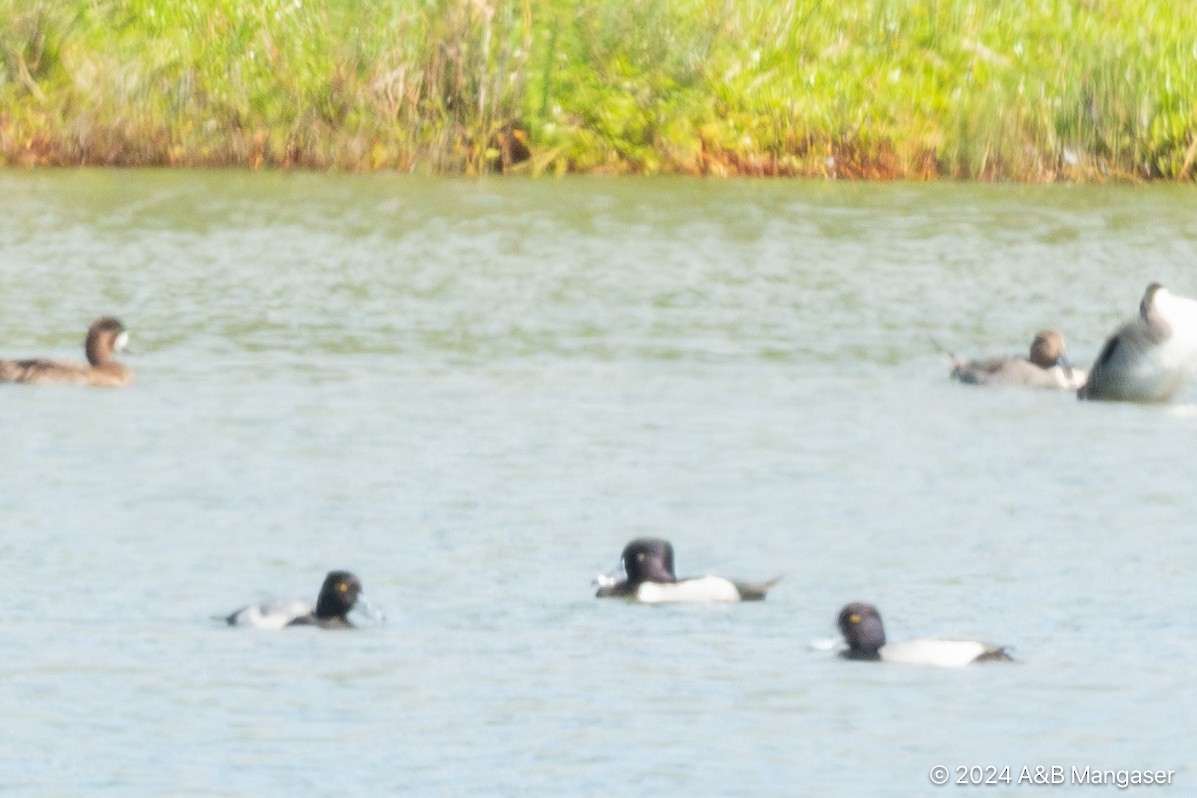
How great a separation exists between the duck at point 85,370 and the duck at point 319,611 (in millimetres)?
5830

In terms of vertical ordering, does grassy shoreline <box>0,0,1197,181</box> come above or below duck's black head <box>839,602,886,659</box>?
below

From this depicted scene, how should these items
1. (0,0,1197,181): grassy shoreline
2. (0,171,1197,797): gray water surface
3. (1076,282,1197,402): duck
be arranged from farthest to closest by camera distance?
1. (0,0,1197,181): grassy shoreline
2. (1076,282,1197,402): duck
3. (0,171,1197,797): gray water surface

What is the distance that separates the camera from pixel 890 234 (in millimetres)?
23031

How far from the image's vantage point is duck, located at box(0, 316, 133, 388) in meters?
15.7

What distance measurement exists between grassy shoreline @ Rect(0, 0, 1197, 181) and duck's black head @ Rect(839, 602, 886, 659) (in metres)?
17.0

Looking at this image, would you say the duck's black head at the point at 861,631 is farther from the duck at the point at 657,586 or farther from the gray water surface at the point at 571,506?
the duck at the point at 657,586

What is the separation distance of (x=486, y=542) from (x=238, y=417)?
3450 millimetres

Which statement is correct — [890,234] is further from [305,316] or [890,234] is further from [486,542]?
[486,542]

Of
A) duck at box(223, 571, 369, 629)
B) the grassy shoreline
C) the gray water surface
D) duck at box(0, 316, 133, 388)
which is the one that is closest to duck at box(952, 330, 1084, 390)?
the gray water surface

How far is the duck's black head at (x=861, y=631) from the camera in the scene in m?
9.52

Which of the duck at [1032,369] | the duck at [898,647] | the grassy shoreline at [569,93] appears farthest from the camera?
the grassy shoreline at [569,93]

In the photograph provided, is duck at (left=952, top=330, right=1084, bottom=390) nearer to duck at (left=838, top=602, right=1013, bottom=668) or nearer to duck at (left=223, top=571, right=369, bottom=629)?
duck at (left=838, top=602, right=1013, bottom=668)

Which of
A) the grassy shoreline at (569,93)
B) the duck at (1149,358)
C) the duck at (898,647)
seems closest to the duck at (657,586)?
the duck at (898,647)

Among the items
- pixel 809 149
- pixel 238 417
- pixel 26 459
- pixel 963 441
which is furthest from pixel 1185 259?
pixel 26 459
